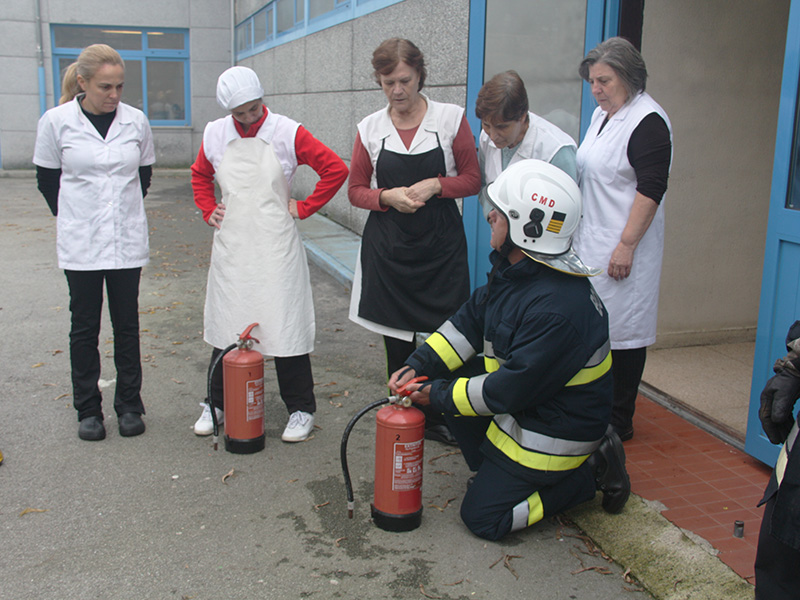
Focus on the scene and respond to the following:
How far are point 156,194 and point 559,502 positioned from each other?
13.3m

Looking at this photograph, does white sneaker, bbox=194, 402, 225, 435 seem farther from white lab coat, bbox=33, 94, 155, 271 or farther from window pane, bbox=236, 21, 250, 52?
window pane, bbox=236, 21, 250, 52

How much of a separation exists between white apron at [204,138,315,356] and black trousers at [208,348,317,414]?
5.1 inches

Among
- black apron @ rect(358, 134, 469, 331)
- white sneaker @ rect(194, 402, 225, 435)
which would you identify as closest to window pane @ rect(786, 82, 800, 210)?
black apron @ rect(358, 134, 469, 331)

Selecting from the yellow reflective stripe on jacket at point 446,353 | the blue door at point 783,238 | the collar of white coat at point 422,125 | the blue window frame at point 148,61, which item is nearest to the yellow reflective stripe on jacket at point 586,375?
the yellow reflective stripe on jacket at point 446,353

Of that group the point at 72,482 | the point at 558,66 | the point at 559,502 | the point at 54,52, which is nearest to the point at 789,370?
the point at 559,502

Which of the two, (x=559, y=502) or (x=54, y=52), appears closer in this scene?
(x=559, y=502)

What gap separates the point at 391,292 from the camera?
13.7 feet

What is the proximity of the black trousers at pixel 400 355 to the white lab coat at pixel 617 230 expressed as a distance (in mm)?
1038

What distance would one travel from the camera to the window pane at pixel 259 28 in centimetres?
1453

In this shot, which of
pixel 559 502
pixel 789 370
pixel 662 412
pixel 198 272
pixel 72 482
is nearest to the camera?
pixel 789 370

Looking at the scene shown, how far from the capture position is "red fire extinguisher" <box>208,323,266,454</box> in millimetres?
3941

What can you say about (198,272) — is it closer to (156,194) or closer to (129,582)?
(129,582)

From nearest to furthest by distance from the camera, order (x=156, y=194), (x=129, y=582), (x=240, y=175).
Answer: (x=129, y=582) → (x=240, y=175) → (x=156, y=194)

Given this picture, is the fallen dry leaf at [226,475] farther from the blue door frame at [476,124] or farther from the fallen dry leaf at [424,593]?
the blue door frame at [476,124]
